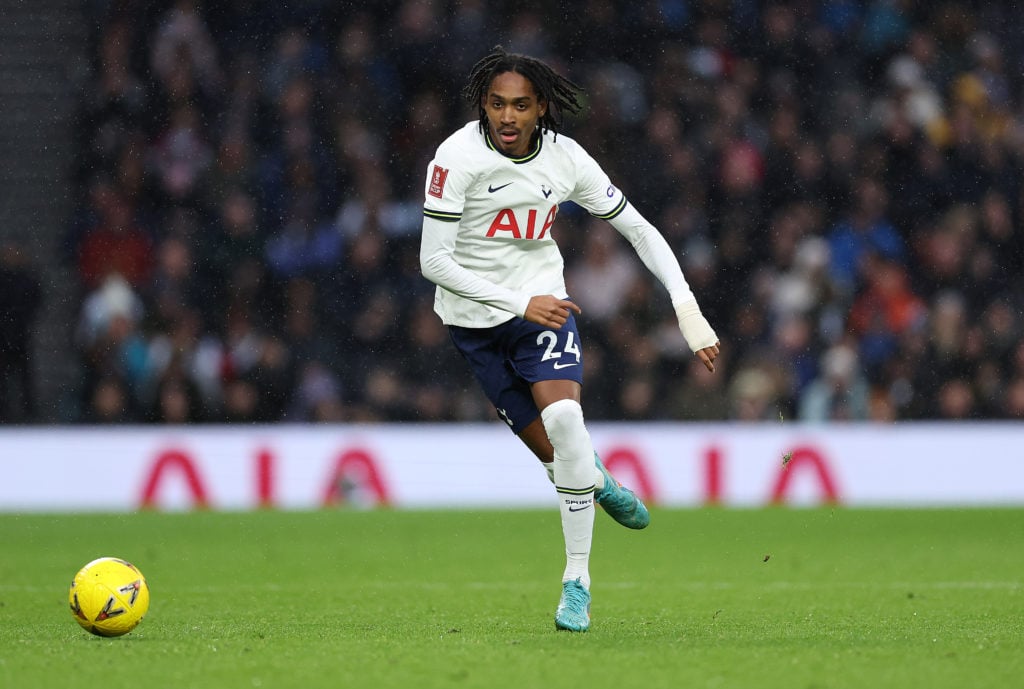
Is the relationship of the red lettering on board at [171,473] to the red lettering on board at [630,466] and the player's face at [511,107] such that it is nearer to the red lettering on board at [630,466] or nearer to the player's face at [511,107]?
the red lettering on board at [630,466]

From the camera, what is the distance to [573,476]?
20.3 ft

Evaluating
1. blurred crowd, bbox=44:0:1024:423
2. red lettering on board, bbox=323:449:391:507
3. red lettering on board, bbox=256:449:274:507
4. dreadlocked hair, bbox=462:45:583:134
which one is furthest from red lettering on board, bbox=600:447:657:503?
dreadlocked hair, bbox=462:45:583:134

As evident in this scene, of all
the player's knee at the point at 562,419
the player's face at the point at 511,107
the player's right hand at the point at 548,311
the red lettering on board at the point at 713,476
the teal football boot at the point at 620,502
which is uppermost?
the player's face at the point at 511,107

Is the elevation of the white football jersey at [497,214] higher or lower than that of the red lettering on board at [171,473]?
higher

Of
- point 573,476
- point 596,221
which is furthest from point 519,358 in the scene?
point 596,221

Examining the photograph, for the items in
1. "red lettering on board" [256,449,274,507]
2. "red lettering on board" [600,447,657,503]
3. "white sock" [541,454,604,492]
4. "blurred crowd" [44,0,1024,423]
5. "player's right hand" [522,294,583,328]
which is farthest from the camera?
"blurred crowd" [44,0,1024,423]

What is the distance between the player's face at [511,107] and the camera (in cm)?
609

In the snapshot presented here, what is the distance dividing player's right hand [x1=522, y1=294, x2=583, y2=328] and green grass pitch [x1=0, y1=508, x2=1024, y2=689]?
3.72 feet

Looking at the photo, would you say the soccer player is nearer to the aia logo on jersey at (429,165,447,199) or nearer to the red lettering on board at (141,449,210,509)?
the aia logo on jersey at (429,165,447,199)

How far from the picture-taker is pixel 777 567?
891 cm

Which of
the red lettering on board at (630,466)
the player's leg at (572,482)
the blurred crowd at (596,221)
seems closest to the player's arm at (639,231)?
the player's leg at (572,482)

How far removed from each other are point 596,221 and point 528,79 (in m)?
8.67

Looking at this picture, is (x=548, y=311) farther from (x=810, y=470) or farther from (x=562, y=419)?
(x=810, y=470)

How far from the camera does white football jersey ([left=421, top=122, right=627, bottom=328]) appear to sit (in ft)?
20.0
